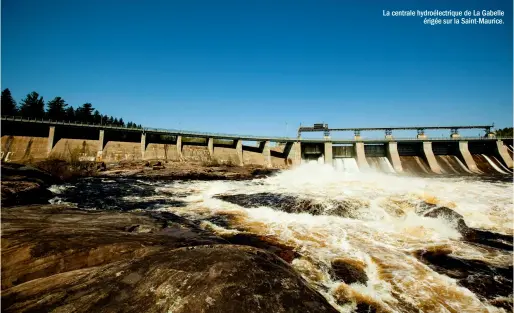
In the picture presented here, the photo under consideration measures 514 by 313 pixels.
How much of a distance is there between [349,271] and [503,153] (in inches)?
2482

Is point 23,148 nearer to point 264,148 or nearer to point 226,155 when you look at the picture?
point 226,155

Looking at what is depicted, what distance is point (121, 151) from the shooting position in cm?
4878

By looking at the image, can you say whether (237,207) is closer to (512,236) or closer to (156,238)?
(156,238)

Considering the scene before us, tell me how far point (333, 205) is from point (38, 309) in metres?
14.6

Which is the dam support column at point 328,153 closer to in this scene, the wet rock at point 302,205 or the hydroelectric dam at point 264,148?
the hydroelectric dam at point 264,148

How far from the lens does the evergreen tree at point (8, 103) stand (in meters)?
53.9

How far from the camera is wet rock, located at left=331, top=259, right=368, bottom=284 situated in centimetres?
766

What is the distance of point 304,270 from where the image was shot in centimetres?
808

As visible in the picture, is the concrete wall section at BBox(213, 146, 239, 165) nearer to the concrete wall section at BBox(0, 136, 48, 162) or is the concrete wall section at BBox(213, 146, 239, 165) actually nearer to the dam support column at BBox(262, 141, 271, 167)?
the dam support column at BBox(262, 141, 271, 167)

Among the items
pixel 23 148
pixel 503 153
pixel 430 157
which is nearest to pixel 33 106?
pixel 23 148

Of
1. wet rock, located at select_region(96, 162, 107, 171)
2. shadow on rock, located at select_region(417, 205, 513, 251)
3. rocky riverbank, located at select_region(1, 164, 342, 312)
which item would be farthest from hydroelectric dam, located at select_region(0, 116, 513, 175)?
rocky riverbank, located at select_region(1, 164, 342, 312)

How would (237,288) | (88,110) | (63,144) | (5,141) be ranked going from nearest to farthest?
(237,288) < (5,141) < (63,144) < (88,110)

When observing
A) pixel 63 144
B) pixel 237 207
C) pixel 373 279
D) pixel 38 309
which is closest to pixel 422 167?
pixel 237 207

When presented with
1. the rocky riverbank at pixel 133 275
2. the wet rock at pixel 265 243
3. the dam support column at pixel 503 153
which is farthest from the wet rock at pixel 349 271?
the dam support column at pixel 503 153
